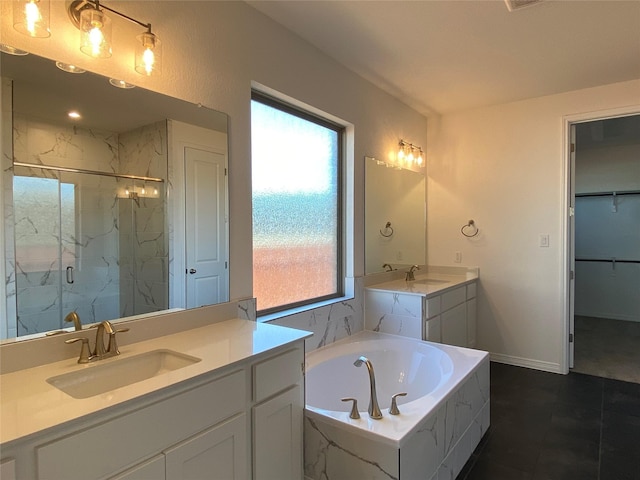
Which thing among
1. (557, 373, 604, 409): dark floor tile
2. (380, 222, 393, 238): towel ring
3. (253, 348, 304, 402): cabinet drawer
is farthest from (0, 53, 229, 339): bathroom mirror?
(557, 373, 604, 409): dark floor tile

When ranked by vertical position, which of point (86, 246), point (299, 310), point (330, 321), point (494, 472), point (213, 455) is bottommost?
point (494, 472)

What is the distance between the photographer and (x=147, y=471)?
3.65ft

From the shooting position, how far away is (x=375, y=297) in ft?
10.1

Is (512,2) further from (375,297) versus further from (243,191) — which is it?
(375,297)

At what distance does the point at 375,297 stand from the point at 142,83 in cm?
216

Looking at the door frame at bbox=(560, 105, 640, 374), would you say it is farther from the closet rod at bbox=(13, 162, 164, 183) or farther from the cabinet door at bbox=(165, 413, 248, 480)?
the closet rod at bbox=(13, 162, 164, 183)

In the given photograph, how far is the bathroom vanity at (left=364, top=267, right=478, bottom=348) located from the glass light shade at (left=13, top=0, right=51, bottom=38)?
8.14ft

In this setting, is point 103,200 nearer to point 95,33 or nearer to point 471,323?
point 95,33

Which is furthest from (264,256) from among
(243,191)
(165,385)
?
(165,385)

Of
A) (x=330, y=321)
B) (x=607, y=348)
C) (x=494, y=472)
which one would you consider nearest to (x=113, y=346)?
(x=330, y=321)

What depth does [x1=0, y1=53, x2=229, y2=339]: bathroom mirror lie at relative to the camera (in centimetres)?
134

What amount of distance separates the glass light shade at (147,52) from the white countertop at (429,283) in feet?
7.04

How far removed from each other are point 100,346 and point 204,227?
0.71m

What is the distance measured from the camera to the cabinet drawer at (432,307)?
2883 mm
